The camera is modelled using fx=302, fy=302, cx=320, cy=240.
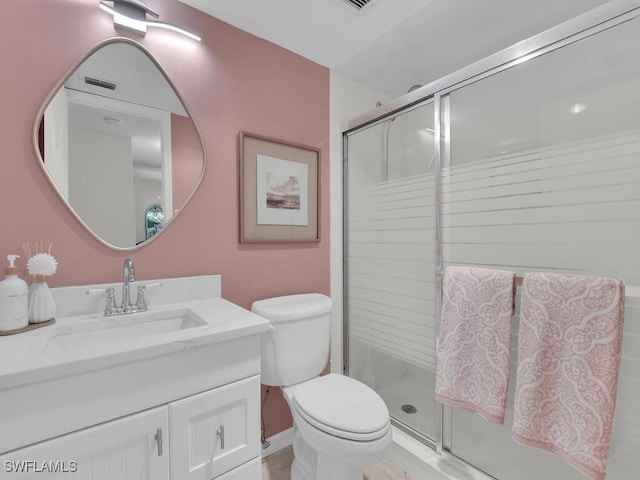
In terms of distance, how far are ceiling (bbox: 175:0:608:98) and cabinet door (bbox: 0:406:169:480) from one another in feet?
5.61

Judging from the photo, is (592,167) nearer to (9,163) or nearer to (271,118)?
(271,118)

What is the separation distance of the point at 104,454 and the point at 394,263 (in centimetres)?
144

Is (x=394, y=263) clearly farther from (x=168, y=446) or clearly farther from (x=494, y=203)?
(x=168, y=446)

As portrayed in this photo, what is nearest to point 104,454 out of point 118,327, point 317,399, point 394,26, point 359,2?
point 118,327

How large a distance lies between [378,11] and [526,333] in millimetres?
1568

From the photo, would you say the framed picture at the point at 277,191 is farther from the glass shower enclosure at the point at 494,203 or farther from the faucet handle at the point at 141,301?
the faucet handle at the point at 141,301

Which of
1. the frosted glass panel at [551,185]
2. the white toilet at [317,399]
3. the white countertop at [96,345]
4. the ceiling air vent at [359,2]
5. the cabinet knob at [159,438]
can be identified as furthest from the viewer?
the ceiling air vent at [359,2]

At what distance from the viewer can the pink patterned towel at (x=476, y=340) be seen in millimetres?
1179

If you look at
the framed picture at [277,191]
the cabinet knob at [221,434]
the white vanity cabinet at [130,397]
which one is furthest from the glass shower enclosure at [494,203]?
the cabinet knob at [221,434]

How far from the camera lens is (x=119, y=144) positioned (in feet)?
4.21

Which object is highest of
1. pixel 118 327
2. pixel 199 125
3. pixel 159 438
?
pixel 199 125

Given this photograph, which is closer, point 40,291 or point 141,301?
point 40,291

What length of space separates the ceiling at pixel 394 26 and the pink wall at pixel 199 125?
0.11 metres

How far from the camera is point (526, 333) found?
111 centimetres
